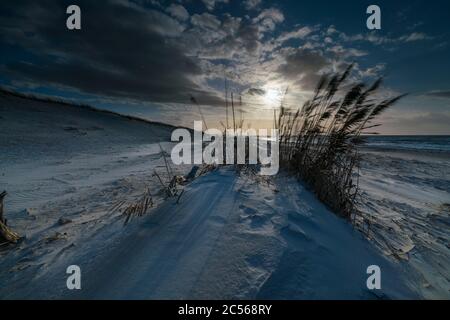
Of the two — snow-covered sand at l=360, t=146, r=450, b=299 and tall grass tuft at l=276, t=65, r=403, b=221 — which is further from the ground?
tall grass tuft at l=276, t=65, r=403, b=221

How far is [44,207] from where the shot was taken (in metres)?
2.21

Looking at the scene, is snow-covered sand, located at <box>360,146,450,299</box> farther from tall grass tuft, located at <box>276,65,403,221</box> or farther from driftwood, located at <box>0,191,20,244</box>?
driftwood, located at <box>0,191,20,244</box>

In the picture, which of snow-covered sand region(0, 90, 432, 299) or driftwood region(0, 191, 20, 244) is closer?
snow-covered sand region(0, 90, 432, 299)

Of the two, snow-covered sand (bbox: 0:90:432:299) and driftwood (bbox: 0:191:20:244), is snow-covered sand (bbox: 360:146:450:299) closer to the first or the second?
snow-covered sand (bbox: 0:90:432:299)

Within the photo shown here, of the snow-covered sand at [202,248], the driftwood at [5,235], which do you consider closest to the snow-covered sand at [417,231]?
the snow-covered sand at [202,248]

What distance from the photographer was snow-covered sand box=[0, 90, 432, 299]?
966 millimetres

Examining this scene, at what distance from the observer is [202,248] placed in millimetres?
1169

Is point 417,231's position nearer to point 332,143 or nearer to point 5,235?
point 332,143

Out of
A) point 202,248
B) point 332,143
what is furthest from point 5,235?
point 332,143

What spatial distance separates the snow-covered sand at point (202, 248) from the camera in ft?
3.17

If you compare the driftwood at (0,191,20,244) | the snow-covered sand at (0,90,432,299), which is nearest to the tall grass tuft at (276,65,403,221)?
the snow-covered sand at (0,90,432,299)
